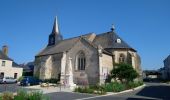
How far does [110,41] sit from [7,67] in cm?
2357

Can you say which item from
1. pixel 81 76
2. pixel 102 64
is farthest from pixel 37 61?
pixel 102 64

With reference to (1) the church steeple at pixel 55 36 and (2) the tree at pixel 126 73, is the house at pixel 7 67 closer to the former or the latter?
(1) the church steeple at pixel 55 36

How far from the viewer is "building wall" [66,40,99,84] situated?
31750mm

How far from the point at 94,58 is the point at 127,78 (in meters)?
6.31

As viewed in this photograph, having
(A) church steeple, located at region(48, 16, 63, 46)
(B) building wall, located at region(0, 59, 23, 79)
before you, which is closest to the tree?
(A) church steeple, located at region(48, 16, 63, 46)

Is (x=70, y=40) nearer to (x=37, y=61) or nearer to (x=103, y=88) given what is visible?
(x=37, y=61)

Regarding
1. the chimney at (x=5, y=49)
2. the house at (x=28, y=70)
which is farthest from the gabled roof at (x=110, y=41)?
the chimney at (x=5, y=49)

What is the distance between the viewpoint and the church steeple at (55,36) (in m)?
49.8

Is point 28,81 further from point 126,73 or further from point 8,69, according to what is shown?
point 126,73

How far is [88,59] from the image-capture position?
3300cm

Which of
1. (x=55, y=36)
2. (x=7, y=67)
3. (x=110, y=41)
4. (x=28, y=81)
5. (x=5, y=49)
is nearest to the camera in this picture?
(x=28, y=81)

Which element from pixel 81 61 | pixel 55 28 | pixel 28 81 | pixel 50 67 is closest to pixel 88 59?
pixel 81 61

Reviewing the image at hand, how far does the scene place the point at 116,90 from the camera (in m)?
22.1

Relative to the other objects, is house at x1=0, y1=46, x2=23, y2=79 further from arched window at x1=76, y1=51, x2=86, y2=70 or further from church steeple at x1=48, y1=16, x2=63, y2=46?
arched window at x1=76, y1=51, x2=86, y2=70
